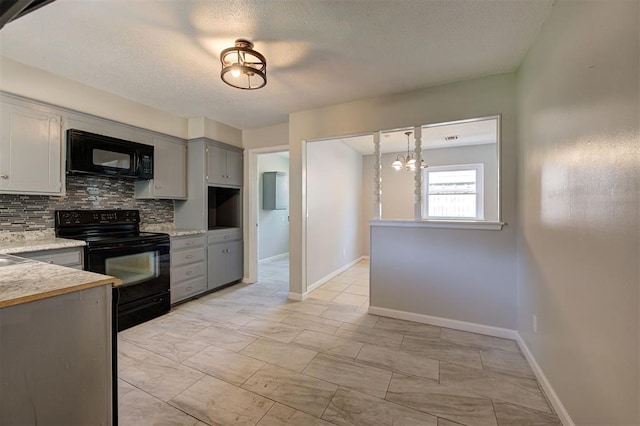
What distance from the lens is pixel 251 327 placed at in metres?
2.75

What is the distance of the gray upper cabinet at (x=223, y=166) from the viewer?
381cm

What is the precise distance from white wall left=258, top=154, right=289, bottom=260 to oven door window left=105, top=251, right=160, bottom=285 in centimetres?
315

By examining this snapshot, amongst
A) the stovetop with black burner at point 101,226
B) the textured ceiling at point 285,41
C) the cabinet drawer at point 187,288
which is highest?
the textured ceiling at point 285,41

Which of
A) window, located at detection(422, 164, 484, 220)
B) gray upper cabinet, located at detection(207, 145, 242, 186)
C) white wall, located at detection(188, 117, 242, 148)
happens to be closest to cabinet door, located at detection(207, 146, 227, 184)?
gray upper cabinet, located at detection(207, 145, 242, 186)

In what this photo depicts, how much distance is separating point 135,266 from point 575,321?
359 centimetres

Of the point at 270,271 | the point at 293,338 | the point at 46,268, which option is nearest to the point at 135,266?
the point at 46,268

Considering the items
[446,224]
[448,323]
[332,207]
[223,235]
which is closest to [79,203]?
[223,235]

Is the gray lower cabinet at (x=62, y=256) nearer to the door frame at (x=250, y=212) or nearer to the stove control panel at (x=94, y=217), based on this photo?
the stove control panel at (x=94, y=217)

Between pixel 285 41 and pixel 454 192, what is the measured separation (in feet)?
16.5

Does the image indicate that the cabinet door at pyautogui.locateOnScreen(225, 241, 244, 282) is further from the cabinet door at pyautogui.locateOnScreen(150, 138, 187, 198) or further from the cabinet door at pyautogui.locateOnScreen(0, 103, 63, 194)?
the cabinet door at pyautogui.locateOnScreen(0, 103, 63, 194)

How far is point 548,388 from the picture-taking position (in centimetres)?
172

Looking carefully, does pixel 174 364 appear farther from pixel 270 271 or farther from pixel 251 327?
pixel 270 271

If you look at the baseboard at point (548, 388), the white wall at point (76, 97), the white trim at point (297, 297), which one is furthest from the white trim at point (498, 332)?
the white wall at point (76, 97)

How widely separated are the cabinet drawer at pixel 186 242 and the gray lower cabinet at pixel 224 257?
0.50 feet
